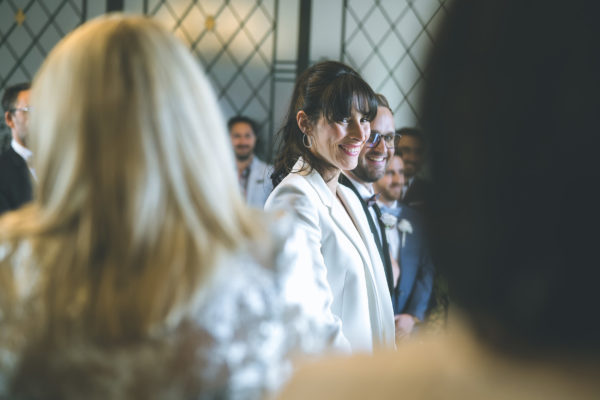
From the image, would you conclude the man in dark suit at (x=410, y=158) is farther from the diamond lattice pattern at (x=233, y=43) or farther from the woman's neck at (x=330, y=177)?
the diamond lattice pattern at (x=233, y=43)

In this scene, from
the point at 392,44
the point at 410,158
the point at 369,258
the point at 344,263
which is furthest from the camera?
the point at 392,44

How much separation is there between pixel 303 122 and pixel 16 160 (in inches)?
64.9

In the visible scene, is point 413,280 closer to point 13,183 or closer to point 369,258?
point 369,258

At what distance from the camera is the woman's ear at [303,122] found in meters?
2.19

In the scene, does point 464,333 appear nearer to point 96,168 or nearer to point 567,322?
point 567,322

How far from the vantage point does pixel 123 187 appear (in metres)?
0.84

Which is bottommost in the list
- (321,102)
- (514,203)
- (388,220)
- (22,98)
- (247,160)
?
(247,160)

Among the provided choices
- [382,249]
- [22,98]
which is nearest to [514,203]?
[382,249]

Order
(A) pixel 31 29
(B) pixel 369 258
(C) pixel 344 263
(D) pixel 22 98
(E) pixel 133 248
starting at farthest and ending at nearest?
(A) pixel 31 29 → (D) pixel 22 98 → (B) pixel 369 258 → (C) pixel 344 263 → (E) pixel 133 248

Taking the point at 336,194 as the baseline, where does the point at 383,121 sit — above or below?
above

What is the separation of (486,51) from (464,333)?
0.72 feet

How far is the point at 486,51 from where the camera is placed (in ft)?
1.49

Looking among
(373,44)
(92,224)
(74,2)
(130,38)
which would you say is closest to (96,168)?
(92,224)

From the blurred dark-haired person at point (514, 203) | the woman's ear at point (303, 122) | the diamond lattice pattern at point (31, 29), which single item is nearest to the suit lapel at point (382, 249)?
the woman's ear at point (303, 122)
